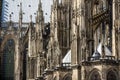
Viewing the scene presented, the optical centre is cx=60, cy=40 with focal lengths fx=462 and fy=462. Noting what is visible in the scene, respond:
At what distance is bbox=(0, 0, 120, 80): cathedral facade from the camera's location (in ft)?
154

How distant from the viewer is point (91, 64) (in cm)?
4678

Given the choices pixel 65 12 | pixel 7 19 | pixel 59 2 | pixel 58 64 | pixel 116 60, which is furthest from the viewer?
pixel 7 19

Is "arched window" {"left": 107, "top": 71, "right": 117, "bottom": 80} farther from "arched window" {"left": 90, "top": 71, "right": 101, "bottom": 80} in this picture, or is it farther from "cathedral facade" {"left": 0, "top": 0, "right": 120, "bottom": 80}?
"arched window" {"left": 90, "top": 71, "right": 101, "bottom": 80}

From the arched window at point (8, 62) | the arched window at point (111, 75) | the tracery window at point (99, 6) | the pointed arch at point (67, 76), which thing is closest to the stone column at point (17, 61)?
the arched window at point (8, 62)

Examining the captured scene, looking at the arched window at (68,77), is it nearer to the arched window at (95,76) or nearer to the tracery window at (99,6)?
the arched window at (95,76)

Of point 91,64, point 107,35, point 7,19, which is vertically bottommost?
point 91,64

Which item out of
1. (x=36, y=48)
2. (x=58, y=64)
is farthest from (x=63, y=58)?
(x=36, y=48)

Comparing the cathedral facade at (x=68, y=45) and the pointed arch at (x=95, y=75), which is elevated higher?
the cathedral facade at (x=68, y=45)

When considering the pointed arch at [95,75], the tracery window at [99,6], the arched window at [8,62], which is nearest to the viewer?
the pointed arch at [95,75]

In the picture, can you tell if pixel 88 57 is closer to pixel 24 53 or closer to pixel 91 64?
pixel 91 64

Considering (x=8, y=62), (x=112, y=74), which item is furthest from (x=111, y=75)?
(x=8, y=62)

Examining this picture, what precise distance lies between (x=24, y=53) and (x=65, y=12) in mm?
20958

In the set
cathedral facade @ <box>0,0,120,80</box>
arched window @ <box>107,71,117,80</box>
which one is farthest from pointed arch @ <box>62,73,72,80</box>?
arched window @ <box>107,71,117,80</box>

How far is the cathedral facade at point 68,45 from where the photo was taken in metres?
46.9
